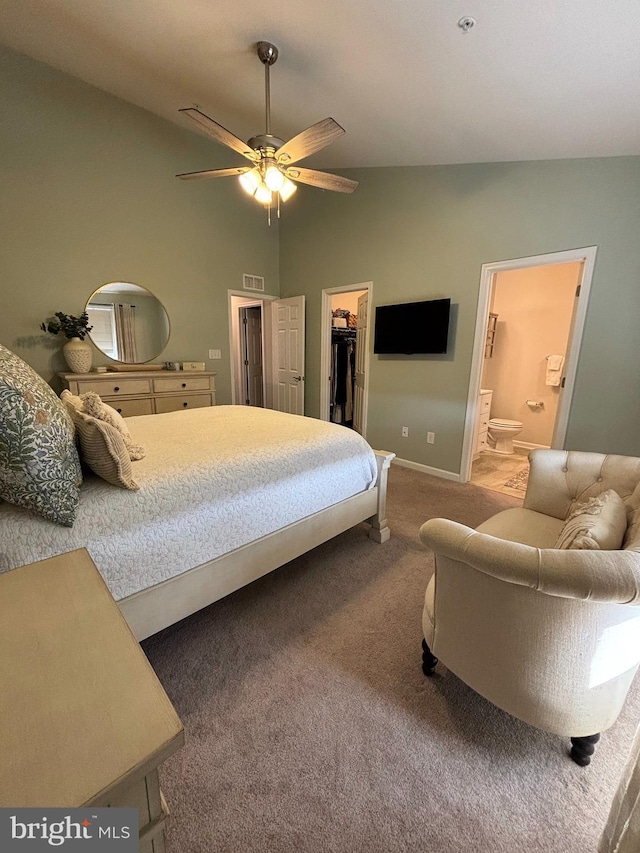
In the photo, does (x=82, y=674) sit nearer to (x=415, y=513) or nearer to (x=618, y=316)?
(x=415, y=513)

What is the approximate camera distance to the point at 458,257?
3.20 metres

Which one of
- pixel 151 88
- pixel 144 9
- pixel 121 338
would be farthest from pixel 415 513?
pixel 151 88

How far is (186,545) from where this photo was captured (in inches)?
54.1

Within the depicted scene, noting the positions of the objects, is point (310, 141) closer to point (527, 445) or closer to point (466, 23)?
point (466, 23)

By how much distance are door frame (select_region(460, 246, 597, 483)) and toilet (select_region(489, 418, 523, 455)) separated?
1.25m

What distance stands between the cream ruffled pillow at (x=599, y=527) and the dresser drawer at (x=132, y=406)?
342 centimetres

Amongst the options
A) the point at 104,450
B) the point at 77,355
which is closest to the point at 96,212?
the point at 77,355

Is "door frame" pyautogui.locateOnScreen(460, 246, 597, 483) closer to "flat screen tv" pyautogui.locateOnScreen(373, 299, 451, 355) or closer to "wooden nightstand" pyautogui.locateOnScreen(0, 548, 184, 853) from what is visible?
"flat screen tv" pyautogui.locateOnScreen(373, 299, 451, 355)

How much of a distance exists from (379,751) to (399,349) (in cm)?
319

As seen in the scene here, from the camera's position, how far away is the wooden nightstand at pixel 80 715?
0.44 metres

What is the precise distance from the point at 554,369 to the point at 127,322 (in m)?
4.99

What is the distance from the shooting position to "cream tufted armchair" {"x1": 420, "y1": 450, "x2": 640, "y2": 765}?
812 millimetres

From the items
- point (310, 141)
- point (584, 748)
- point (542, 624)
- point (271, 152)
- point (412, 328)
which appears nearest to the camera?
point (542, 624)

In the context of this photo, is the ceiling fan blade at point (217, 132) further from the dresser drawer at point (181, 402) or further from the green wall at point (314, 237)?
the dresser drawer at point (181, 402)
